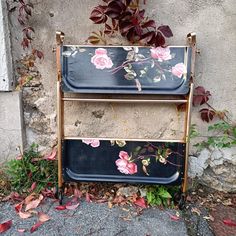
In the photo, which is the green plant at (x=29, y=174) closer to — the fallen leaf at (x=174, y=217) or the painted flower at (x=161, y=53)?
the fallen leaf at (x=174, y=217)

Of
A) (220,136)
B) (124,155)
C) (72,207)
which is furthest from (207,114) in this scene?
(72,207)

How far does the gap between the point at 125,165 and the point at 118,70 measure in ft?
2.14

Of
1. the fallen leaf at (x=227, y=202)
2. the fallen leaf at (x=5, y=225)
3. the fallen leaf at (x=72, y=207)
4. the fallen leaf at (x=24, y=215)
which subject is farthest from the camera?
the fallen leaf at (x=227, y=202)

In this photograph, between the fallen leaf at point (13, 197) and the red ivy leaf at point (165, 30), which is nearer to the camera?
the red ivy leaf at point (165, 30)

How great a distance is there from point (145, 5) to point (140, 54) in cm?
34

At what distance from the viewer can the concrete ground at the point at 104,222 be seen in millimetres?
1647

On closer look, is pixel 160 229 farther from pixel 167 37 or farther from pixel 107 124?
pixel 167 37

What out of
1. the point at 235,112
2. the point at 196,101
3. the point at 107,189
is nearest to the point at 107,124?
the point at 107,189

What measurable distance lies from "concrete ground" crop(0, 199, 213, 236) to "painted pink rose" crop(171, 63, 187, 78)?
93 cm

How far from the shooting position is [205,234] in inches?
65.9

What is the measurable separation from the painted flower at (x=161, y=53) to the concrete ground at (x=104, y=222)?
1025mm

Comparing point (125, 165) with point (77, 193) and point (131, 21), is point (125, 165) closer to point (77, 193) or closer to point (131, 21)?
point (77, 193)

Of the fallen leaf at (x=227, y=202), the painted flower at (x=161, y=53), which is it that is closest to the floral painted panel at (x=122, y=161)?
the fallen leaf at (x=227, y=202)

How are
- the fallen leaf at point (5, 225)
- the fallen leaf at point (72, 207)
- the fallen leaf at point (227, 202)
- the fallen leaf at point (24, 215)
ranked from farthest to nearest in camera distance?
1. the fallen leaf at point (227, 202)
2. the fallen leaf at point (72, 207)
3. the fallen leaf at point (24, 215)
4. the fallen leaf at point (5, 225)
